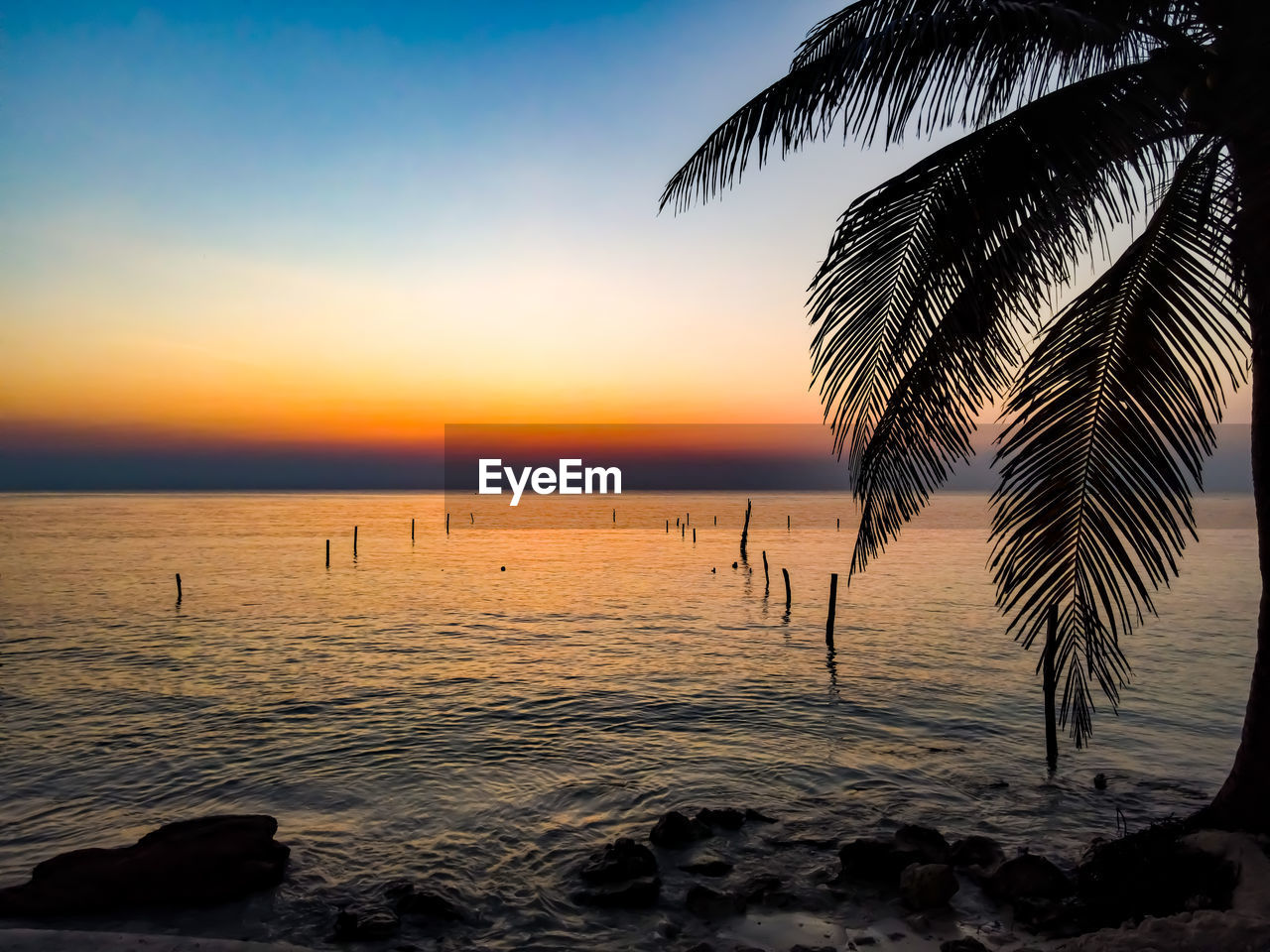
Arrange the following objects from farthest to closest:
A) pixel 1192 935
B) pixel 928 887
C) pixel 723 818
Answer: pixel 723 818 → pixel 928 887 → pixel 1192 935

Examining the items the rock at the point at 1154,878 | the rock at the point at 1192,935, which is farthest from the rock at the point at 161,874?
the rock at the point at 1154,878

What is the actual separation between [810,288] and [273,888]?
838 cm

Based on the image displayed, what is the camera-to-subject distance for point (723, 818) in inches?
396

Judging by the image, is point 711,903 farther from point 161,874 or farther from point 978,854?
point 161,874

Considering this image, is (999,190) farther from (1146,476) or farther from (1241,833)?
(1241,833)

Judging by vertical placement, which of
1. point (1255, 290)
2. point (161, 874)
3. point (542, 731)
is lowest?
point (542, 731)

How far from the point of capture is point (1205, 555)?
55.1 meters

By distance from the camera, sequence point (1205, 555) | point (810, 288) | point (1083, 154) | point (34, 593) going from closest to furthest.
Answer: point (1083, 154)
point (810, 288)
point (34, 593)
point (1205, 555)

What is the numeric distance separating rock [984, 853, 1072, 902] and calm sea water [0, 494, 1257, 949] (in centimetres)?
146

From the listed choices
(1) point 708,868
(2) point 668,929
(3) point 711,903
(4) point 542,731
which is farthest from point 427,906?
(4) point 542,731

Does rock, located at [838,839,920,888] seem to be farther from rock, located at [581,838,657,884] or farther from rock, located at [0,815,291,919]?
rock, located at [0,815,291,919]

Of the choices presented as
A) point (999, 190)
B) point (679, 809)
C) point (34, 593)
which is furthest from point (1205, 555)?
point (34, 593)

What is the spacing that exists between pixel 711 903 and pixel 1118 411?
6.01 m

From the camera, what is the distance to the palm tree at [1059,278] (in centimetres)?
480
